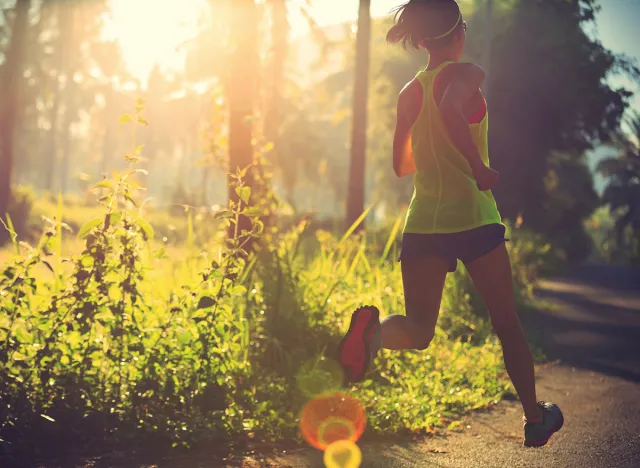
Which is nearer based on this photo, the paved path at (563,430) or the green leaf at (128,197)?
the paved path at (563,430)

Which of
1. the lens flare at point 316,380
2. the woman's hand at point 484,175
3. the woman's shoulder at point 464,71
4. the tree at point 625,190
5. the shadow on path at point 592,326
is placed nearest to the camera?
the woman's hand at point 484,175

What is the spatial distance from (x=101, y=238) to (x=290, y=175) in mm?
55338

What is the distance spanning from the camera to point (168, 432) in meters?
4.82

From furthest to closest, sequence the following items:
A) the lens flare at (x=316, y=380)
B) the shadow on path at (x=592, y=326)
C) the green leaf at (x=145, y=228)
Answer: the shadow on path at (x=592, y=326) → the lens flare at (x=316, y=380) → the green leaf at (x=145, y=228)

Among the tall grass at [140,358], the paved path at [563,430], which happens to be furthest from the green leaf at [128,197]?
the paved path at [563,430]

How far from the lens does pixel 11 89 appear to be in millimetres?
24953

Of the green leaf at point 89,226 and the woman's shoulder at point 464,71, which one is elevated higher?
the woman's shoulder at point 464,71

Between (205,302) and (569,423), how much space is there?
2514 millimetres

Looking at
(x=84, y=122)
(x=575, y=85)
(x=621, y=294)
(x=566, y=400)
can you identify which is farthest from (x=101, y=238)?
(x=84, y=122)

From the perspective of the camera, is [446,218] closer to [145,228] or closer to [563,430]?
[145,228]

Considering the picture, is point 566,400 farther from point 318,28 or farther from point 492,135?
point 492,135

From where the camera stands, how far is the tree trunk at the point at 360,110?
1656 cm

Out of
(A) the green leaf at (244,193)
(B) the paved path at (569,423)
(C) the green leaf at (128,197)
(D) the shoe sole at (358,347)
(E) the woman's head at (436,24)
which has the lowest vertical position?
(B) the paved path at (569,423)

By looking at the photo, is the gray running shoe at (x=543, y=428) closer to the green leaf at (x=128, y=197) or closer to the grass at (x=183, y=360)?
the grass at (x=183, y=360)
